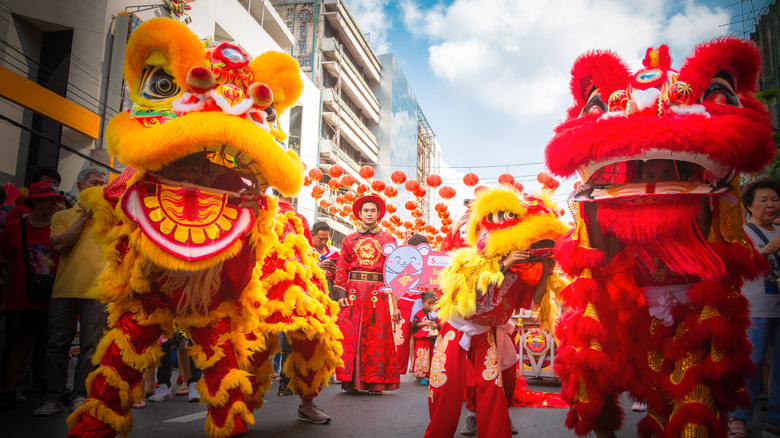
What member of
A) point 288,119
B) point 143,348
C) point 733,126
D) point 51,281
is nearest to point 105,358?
point 143,348

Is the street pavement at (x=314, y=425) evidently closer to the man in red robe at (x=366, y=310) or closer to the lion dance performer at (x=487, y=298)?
the man in red robe at (x=366, y=310)

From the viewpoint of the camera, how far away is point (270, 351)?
10.9ft

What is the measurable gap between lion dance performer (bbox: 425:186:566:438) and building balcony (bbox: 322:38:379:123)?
2866 centimetres

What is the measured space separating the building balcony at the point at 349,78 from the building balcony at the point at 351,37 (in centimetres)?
118

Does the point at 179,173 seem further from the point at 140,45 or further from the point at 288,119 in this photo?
the point at 288,119

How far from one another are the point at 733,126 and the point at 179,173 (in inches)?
104

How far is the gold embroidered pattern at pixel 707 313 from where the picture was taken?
2.46m

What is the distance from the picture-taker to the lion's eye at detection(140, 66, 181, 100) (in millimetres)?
2572

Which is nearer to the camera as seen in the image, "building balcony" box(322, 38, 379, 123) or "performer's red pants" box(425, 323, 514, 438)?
"performer's red pants" box(425, 323, 514, 438)

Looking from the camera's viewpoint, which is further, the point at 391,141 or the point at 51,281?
the point at 391,141

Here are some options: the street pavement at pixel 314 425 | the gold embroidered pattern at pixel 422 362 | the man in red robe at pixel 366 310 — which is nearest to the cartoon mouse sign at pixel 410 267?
the man in red robe at pixel 366 310

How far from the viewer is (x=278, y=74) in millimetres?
2861

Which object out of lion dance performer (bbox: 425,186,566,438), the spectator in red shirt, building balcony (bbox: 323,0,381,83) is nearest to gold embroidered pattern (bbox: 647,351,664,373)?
lion dance performer (bbox: 425,186,566,438)

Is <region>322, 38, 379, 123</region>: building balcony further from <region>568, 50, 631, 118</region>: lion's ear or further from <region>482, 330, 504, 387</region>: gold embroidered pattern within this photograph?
<region>482, 330, 504, 387</region>: gold embroidered pattern
